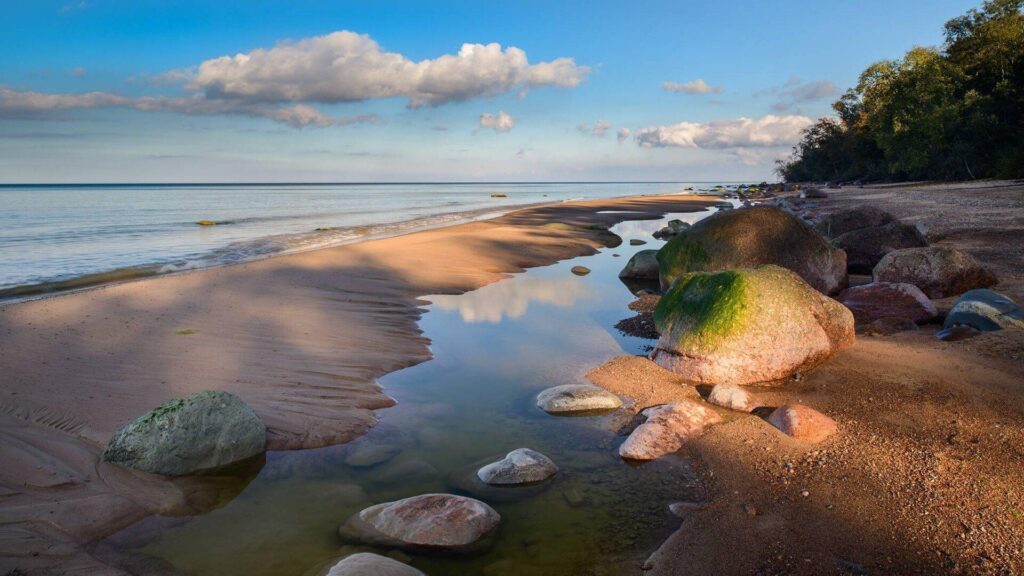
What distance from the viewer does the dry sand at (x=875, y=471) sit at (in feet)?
12.9

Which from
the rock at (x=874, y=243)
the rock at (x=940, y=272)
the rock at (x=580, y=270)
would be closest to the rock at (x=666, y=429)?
the rock at (x=940, y=272)

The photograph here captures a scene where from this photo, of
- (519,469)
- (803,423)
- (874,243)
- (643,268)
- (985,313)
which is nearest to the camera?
(519,469)

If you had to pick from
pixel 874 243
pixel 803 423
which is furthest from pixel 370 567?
pixel 874 243

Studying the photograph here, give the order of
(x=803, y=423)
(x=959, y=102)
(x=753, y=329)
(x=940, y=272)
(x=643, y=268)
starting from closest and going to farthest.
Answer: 1. (x=803, y=423)
2. (x=753, y=329)
3. (x=940, y=272)
4. (x=643, y=268)
5. (x=959, y=102)

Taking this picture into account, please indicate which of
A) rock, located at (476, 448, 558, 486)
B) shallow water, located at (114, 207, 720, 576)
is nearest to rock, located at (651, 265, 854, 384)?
shallow water, located at (114, 207, 720, 576)

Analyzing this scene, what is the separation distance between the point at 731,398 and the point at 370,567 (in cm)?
461

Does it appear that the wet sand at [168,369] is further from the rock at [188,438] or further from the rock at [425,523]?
the rock at [425,523]

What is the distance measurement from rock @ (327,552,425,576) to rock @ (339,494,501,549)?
0.42m

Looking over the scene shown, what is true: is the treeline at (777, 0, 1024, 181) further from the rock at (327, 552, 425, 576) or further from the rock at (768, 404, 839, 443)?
the rock at (327, 552, 425, 576)

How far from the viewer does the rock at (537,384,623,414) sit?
22.6 ft

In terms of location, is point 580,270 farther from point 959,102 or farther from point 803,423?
point 959,102

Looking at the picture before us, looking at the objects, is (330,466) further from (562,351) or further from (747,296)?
(747,296)

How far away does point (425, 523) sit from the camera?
14.5 feet

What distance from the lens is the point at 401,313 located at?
1171 cm
